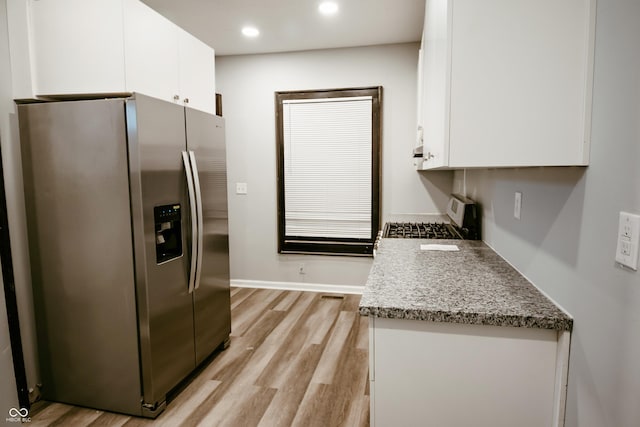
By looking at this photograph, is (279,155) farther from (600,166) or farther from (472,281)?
(600,166)

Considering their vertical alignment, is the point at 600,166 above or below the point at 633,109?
below

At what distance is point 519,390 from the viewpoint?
3.91 feet

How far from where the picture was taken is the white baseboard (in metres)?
4.19

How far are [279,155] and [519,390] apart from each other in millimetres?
3388

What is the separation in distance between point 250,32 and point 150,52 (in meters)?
1.54

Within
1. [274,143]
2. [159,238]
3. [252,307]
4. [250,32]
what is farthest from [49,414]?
[250,32]

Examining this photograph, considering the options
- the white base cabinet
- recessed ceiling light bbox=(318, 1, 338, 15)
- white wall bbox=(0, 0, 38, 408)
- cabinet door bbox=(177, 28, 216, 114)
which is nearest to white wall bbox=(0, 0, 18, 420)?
white wall bbox=(0, 0, 38, 408)

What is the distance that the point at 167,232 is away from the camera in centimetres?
215

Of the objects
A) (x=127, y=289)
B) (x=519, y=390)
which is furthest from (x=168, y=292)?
(x=519, y=390)

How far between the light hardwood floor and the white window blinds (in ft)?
3.35

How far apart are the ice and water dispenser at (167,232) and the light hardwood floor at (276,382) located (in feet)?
2.86

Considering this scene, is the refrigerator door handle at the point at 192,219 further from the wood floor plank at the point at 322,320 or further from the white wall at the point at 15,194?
the wood floor plank at the point at 322,320

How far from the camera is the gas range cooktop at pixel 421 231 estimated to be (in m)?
2.65

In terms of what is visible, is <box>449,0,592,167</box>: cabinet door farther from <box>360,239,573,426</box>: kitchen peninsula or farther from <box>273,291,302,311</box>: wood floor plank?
<box>273,291,302,311</box>: wood floor plank
